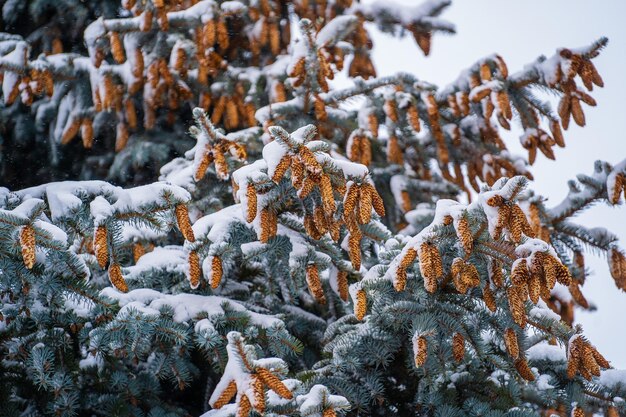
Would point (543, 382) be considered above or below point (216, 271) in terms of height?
above

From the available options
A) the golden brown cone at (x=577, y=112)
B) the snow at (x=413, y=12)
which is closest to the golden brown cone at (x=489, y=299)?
the golden brown cone at (x=577, y=112)

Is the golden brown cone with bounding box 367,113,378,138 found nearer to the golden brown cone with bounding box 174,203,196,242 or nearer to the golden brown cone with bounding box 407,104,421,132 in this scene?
the golden brown cone with bounding box 407,104,421,132

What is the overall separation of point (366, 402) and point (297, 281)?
0.61m

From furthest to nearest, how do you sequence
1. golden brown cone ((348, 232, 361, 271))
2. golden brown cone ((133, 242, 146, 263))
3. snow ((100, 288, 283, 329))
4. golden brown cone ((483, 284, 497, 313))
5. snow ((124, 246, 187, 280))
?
golden brown cone ((133, 242, 146, 263)) → snow ((124, 246, 187, 280)) → snow ((100, 288, 283, 329)) → golden brown cone ((348, 232, 361, 271)) → golden brown cone ((483, 284, 497, 313))

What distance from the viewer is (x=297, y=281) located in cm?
297

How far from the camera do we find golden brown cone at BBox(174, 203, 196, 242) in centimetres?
246

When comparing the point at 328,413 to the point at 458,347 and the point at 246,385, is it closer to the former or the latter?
the point at 246,385

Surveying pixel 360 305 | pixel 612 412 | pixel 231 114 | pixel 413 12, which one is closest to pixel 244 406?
pixel 360 305

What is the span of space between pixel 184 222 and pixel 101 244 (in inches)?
12.4

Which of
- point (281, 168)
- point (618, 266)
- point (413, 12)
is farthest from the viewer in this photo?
point (413, 12)

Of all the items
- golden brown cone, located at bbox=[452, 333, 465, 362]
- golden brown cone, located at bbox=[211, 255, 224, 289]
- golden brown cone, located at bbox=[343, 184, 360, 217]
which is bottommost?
golden brown cone, located at bbox=[211, 255, 224, 289]

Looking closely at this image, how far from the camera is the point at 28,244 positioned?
7.35ft

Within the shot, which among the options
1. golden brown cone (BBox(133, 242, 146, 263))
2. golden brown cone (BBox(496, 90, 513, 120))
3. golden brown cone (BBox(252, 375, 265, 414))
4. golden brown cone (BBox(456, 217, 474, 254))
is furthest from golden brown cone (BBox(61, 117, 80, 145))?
golden brown cone (BBox(456, 217, 474, 254))

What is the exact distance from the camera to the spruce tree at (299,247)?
7.75 feet
